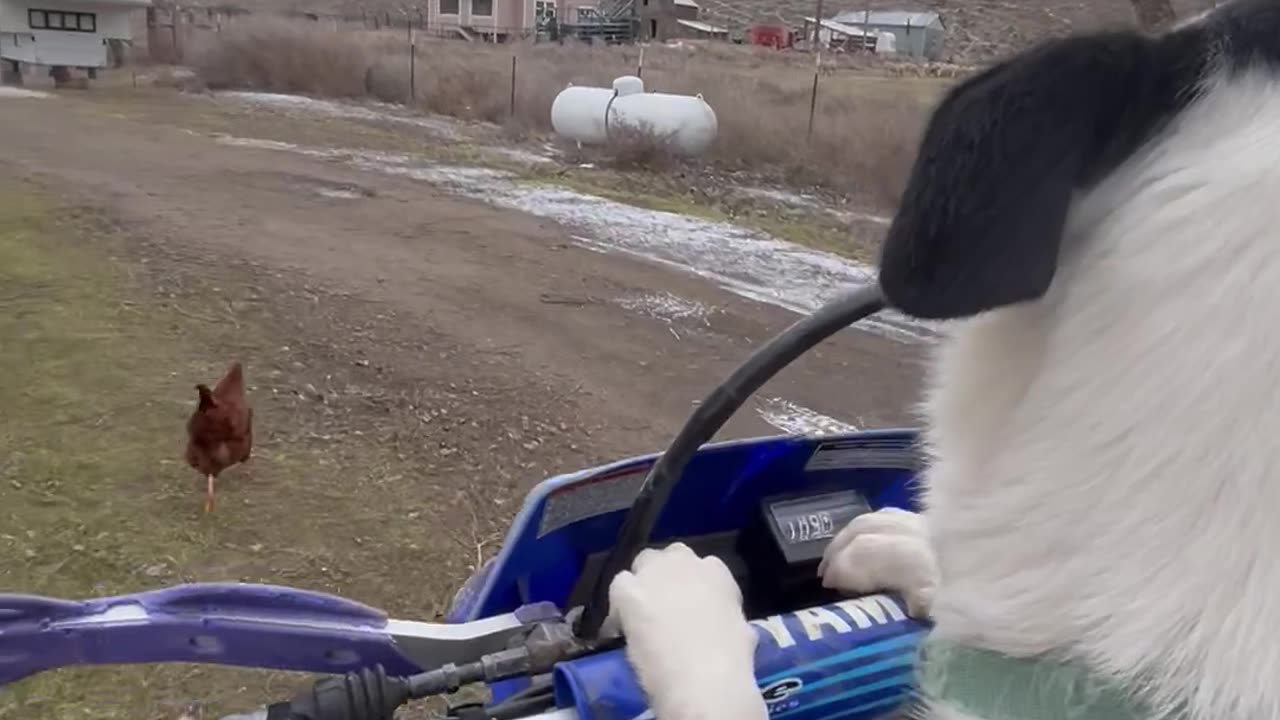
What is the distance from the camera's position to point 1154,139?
2.90ft

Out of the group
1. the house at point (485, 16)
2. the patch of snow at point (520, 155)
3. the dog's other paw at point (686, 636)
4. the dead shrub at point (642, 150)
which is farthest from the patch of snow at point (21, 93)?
the house at point (485, 16)

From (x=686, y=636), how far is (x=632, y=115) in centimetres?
1254

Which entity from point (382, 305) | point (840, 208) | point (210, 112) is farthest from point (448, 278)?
point (210, 112)

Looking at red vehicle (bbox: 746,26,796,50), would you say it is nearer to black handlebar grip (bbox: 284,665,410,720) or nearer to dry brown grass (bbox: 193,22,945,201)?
dry brown grass (bbox: 193,22,945,201)

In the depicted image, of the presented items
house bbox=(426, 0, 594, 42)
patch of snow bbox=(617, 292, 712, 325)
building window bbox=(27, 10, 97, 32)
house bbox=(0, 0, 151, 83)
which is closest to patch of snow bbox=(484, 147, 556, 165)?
patch of snow bbox=(617, 292, 712, 325)

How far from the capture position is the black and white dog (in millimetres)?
795

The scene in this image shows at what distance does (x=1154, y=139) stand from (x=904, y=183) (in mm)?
198

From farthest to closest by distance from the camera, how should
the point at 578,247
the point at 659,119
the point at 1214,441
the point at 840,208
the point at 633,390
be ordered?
1. the point at 659,119
2. the point at 840,208
3. the point at 578,247
4. the point at 633,390
5. the point at 1214,441

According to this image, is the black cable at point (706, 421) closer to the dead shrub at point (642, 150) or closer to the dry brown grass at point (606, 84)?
the dry brown grass at point (606, 84)

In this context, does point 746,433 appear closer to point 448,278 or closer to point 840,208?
point 448,278

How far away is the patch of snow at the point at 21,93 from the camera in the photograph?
1772cm

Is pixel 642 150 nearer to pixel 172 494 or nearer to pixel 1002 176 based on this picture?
pixel 172 494

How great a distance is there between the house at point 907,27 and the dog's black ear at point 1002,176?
4514 cm

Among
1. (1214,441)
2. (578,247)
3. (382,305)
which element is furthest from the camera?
(578,247)
